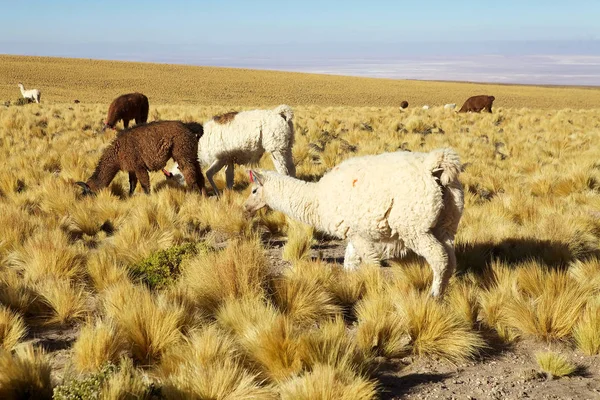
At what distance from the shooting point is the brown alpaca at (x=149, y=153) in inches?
332

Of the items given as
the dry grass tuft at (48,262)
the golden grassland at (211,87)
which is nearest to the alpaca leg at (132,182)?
the dry grass tuft at (48,262)

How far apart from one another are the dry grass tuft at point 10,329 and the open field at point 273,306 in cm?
1

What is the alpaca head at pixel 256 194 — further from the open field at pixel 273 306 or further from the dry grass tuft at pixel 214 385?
the dry grass tuft at pixel 214 385

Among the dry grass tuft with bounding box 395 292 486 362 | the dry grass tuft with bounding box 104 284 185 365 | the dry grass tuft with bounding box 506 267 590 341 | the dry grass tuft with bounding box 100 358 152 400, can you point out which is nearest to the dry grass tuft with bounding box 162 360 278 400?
the dry grass tuft with bounding box 100 358 152 400

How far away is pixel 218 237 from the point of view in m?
7.18

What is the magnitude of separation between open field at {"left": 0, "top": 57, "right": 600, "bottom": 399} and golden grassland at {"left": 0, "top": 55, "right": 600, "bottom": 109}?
1495 inches

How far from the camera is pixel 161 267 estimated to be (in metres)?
5.39

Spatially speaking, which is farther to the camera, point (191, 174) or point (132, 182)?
point (132, 182)

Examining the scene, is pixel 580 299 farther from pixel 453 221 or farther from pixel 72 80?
pixel 72 80

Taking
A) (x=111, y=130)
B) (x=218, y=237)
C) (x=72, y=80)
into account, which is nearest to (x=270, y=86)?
(x=72, y=80)

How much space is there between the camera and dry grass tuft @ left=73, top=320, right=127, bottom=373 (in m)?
3.55

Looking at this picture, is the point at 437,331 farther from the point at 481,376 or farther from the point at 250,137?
the point at 250,137

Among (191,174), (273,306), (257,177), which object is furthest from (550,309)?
(191,174)

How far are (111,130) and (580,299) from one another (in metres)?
15.1
